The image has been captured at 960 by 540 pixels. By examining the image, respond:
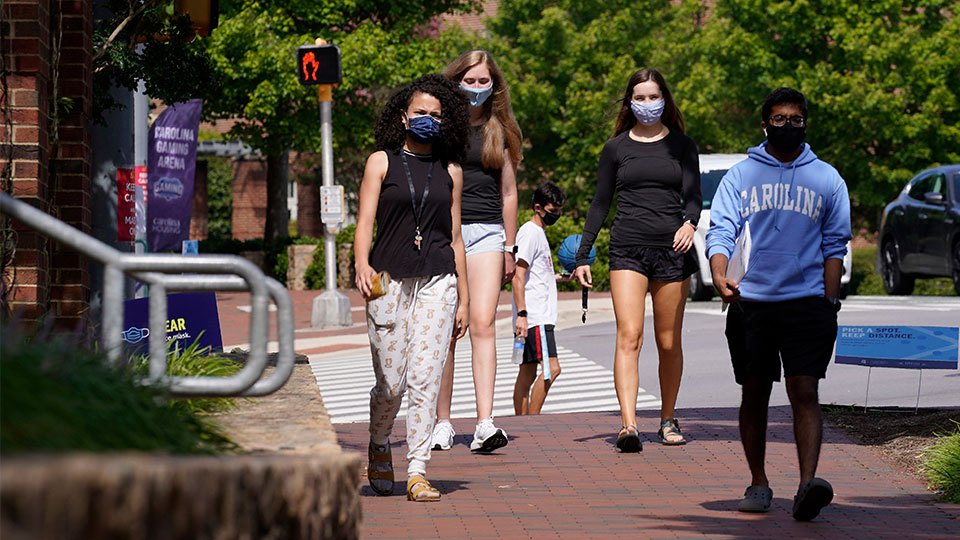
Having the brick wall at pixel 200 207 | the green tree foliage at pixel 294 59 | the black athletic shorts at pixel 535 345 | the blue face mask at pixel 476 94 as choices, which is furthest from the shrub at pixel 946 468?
the brick wall at pixel 200 207

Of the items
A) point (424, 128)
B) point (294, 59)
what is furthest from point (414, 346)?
point (294, 59)

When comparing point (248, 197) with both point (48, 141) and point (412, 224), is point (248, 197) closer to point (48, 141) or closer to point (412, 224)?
point (48, 141)

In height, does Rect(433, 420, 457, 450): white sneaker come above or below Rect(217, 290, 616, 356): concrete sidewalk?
above

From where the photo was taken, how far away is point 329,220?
75.7 ft

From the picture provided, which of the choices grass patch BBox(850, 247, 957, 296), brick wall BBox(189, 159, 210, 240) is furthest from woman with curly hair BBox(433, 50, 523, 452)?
brick wall BBox(189, 159, 210, 240)

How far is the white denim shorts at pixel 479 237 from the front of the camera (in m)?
9.05

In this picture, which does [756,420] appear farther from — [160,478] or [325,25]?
[325,25]

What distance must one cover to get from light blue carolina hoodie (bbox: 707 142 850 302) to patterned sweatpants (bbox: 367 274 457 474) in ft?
3.88

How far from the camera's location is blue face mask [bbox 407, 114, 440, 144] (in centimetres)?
753

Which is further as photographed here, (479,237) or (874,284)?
(874,284)

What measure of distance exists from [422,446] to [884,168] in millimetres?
34129

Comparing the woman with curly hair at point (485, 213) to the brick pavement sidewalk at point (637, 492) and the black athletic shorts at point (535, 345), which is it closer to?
the brick pavement sidewalk at point (637, 492)

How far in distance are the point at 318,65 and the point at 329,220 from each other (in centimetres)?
238

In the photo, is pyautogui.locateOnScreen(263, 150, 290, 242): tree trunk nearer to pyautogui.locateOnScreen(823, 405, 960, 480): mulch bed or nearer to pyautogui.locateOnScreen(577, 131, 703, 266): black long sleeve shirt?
pyautogui.locateOnScreen(823, 405, 960, 480): mulch bed
